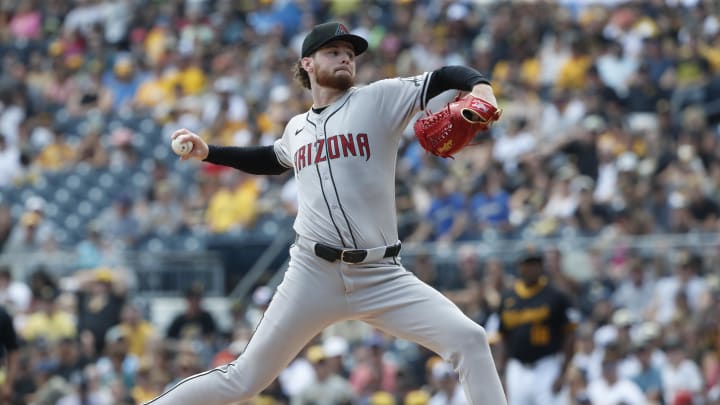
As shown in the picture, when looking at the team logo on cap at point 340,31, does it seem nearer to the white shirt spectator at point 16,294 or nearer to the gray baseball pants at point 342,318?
the gray baseball pants at point 342,318

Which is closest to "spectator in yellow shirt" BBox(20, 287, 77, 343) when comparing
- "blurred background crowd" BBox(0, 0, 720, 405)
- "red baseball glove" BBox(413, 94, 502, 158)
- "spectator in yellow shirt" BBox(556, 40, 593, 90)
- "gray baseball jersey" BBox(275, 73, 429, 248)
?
"blurred background crowd" BBox(0, 0, 720, 405)

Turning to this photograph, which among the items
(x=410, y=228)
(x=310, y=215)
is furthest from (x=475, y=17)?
(x=310, y=215)

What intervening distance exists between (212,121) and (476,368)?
11154 millimetres

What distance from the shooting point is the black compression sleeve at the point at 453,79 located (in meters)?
5.08

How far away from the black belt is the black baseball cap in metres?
0.90

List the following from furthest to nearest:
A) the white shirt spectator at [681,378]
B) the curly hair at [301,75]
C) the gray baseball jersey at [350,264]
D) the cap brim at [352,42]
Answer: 1. the white shirt spectator at [681,378]
2. the curly hair at [301,75]
3. the cap brim at [352,42]
4. the gray baseball jersey at [350,264]

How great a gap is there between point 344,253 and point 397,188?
736 centimetres

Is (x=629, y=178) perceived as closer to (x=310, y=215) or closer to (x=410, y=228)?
(x=410, y=228)

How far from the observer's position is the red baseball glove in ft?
16.6

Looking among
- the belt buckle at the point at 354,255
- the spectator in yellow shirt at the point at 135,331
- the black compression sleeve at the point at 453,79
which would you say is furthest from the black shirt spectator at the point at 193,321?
the black compression sleeve at the point at 453,79

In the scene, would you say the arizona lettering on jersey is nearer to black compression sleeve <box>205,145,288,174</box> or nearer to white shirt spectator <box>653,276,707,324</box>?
black compression sleeve <box>205,145,288,174</box>

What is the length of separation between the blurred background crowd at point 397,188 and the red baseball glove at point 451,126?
4123 millimetres

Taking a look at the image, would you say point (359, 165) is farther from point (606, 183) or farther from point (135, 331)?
point (606, 183)

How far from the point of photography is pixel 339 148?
5.43m
